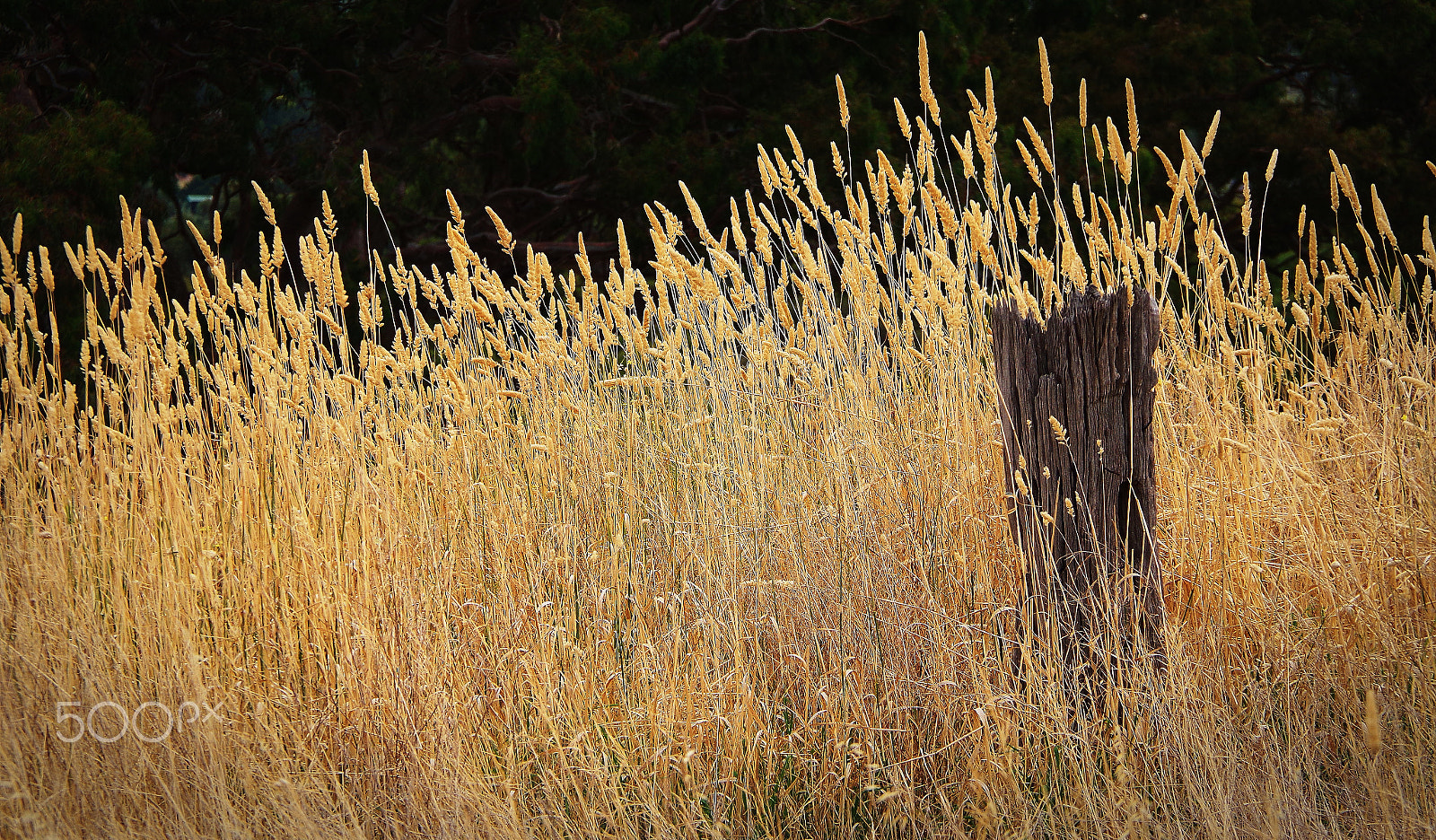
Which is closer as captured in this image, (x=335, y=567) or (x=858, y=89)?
(x=335, y=567)

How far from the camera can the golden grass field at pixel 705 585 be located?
183 centimetres

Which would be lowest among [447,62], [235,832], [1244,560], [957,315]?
[235,832]

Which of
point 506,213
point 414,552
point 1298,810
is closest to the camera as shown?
point 1298,810

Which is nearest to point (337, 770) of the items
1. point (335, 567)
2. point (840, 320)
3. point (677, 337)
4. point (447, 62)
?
point (335, 567)

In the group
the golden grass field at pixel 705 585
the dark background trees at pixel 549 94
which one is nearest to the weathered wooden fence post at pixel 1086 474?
the golden grass field at pixel 705 585

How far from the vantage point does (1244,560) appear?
2.06 meters

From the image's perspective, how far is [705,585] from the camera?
86.7 inches

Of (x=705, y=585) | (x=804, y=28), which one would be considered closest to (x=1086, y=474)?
(x=705, y=585)

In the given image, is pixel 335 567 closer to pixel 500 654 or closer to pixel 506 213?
pixel 500 654

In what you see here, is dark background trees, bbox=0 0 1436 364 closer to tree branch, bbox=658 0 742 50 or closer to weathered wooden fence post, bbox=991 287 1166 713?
tree branch, bbox=658 0 742 50

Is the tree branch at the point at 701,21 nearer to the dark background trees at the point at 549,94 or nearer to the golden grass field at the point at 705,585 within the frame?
the dark background trees at the point at 549,94

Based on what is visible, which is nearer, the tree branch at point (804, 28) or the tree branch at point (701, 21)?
the tree branch at point (804, 28)

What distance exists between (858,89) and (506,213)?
275 cm

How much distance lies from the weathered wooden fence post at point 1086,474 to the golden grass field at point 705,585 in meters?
0.10
